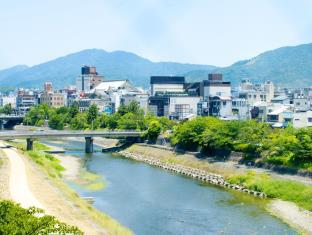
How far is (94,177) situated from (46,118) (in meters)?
67.0

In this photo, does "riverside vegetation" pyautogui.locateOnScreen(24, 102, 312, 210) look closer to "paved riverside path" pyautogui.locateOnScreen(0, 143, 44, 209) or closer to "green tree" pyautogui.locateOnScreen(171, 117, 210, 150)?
"green tree" pyautogui.locateOnScreen(171, 117, 210, 150)

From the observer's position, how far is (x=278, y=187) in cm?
3591

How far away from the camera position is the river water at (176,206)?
1081 inches

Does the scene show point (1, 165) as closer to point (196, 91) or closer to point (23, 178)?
point (23, 178)

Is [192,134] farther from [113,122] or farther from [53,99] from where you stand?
[53,99]

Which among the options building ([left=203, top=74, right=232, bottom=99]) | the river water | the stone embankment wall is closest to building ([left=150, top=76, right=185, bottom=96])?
building ([left=203, top=74, right=232, bottom=99])

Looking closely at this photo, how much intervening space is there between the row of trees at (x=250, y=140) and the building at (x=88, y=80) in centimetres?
10096

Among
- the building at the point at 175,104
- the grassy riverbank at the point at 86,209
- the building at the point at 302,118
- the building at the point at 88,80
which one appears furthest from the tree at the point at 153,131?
the building at the point at 88,80

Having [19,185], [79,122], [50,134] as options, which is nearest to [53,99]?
[79,122]

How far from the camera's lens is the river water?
90.1 feet

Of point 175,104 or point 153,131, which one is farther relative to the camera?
point 175,104

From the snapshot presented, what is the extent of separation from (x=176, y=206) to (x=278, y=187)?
24.1 ft

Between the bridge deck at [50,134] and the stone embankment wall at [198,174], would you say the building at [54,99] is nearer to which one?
the bridge deck at [50,134]

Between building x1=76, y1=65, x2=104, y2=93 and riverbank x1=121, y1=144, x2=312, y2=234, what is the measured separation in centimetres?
9455
